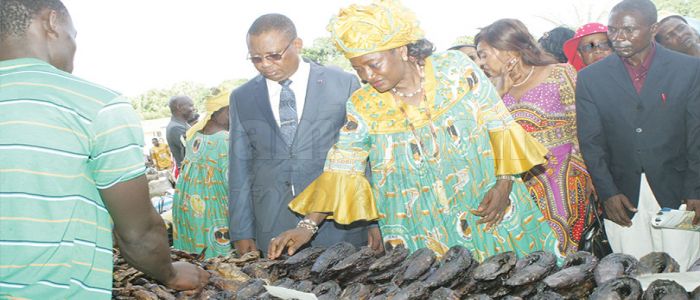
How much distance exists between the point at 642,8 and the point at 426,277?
212 centimetres

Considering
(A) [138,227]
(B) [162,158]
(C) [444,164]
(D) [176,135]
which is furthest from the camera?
(B) [162,158]

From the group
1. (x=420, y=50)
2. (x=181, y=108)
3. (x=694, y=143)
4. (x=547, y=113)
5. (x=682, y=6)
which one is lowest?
(x=181, y=108)

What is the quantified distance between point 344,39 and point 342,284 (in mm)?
1035

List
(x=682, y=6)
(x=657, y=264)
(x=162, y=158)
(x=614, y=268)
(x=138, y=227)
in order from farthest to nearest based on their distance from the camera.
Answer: (x=682, y=6) → (x=162, y=158) → (x=657, y=264) → (x=614, y=268) → (x=138, y=227)

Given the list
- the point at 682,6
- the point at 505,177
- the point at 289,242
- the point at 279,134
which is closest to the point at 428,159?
the point at 505,177

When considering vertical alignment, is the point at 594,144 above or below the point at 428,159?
below

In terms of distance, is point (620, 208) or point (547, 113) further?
point (547, 113)

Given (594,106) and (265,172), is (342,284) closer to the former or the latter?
(265,172)

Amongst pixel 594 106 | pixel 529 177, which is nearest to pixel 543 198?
pixel 529 177

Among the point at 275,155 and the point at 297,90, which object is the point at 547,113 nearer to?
the point at 297,90

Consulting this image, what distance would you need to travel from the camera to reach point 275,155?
11.2 feet

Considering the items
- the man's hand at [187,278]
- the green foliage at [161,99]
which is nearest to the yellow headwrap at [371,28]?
the man's hand at [187,278]

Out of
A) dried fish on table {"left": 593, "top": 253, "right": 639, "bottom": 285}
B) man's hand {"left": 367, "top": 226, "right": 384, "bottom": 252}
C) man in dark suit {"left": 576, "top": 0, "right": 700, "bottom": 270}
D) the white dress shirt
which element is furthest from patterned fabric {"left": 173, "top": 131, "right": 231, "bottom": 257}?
dried fish on table {"left": 593, "top": 253, "right": 639, "bottom": 285}

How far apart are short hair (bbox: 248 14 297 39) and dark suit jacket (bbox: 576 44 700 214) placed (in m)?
1.66
